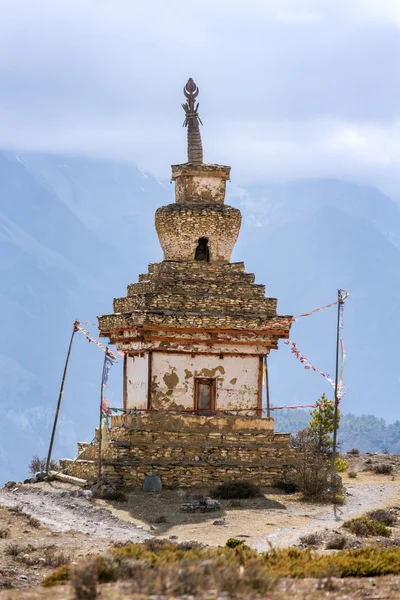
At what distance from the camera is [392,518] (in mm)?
27484

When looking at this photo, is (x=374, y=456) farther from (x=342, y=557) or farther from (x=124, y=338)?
(x=342, y=557)

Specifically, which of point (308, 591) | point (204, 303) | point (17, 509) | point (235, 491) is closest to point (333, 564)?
point (308, 591)

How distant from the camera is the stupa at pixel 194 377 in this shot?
32.0 metres

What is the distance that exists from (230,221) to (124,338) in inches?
175

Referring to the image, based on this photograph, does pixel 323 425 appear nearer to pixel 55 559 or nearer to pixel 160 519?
pixel 160 519

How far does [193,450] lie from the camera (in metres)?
32.2

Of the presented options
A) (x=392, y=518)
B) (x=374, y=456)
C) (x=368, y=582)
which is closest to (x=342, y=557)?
(x=368, y=582)

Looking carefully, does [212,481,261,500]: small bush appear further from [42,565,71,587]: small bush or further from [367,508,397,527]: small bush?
[42,565,71,587]: small bush

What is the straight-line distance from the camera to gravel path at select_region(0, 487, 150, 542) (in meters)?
25.6

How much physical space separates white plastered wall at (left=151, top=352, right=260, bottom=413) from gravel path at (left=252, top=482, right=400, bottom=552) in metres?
3.71

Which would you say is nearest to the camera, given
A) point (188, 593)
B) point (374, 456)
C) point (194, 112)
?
point (188, 593)

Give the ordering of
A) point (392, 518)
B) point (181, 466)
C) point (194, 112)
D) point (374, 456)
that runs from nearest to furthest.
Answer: point (392, 518) → point (181, 466) → point (194, 112) → point (374, 456)

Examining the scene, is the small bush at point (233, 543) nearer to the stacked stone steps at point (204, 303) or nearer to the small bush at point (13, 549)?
the small bush at point (13, 549)

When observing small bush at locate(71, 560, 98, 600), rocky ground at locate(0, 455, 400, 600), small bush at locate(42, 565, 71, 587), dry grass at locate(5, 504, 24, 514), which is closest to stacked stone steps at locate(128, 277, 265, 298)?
rocky ground at locate(0, 455, 400, 600)
